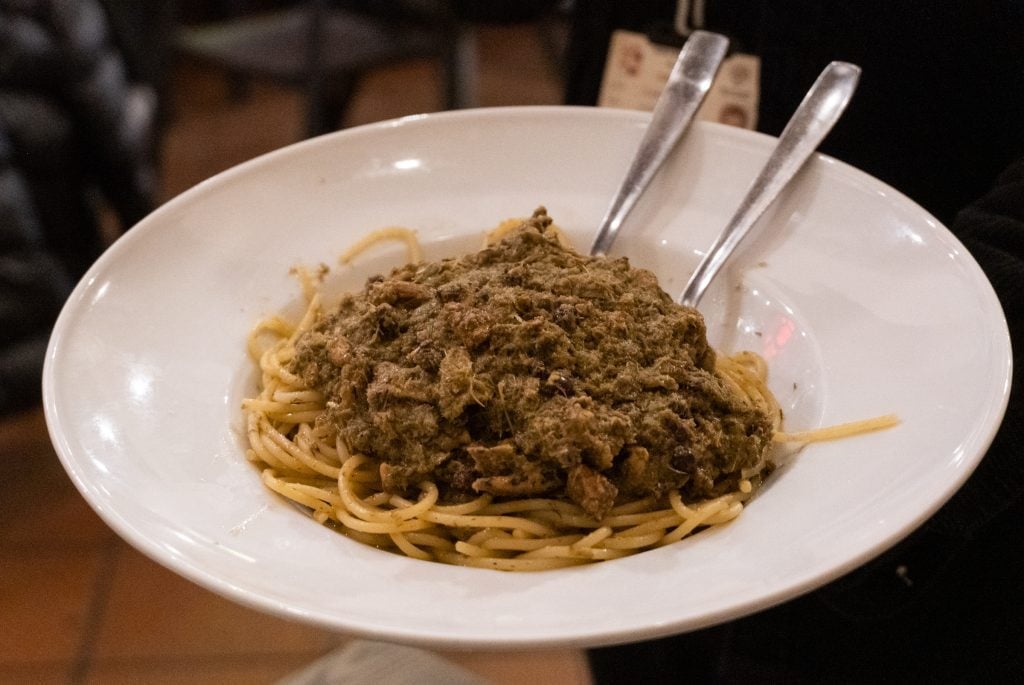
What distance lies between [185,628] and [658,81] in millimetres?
1480

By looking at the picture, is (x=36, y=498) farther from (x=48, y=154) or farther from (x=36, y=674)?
(x=48, y=154)

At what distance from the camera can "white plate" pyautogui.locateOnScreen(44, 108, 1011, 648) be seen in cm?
93

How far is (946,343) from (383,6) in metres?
3.63

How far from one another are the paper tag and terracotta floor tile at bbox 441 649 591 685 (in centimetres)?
110

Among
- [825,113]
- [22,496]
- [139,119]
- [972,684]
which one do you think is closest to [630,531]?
[972,684]

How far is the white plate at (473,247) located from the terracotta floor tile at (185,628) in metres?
0.72

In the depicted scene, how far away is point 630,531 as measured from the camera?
3.82 feet

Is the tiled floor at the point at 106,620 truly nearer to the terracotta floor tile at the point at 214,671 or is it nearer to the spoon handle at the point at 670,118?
the terracotta floor tile at the point at 214,671

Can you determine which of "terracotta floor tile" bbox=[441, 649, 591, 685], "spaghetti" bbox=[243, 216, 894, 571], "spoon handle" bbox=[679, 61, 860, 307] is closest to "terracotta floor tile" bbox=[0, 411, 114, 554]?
"terracotta floor tile" bbox=[441, 649, 591, 685]

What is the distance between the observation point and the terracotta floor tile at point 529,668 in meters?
1.85

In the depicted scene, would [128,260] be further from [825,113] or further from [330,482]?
[825,113]

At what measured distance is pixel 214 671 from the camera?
1859 millimetres

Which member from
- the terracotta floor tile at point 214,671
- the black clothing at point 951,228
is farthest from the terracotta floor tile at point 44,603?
the black clothing at point 951,228

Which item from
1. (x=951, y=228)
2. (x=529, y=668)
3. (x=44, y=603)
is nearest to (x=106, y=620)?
(x=44, y=603)
